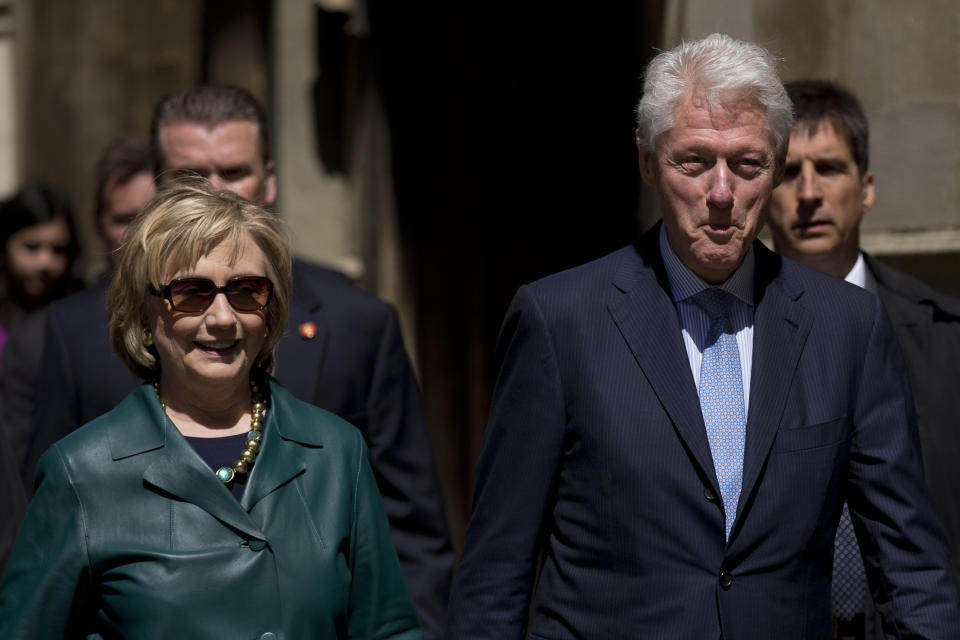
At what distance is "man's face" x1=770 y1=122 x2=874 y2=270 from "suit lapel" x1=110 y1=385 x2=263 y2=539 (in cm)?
213

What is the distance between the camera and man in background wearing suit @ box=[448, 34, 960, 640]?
3.47 m

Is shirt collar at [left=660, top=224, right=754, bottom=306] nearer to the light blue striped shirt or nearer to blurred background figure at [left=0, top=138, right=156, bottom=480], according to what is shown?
the light blue striped shirt

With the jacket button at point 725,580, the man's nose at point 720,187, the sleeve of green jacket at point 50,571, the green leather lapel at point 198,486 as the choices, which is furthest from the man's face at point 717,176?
the sleeve of green jacket at point 50,571

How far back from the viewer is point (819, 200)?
16.0 ft


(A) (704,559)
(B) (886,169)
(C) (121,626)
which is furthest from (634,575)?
(B) (886,169)

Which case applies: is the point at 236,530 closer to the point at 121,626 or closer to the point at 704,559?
the point at 121,626

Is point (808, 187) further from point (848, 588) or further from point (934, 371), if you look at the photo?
point (848, 588)

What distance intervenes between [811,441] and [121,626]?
4.68 ft

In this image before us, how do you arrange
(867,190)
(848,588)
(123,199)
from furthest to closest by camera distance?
1. (123,199)
2. (867,190)
3. (848,588)

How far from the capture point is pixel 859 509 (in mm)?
3670

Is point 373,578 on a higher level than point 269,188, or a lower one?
lower

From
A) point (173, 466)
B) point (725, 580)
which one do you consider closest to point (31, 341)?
point (173, 466)

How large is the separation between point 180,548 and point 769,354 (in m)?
1.27

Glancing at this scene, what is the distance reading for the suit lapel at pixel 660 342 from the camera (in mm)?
3488
